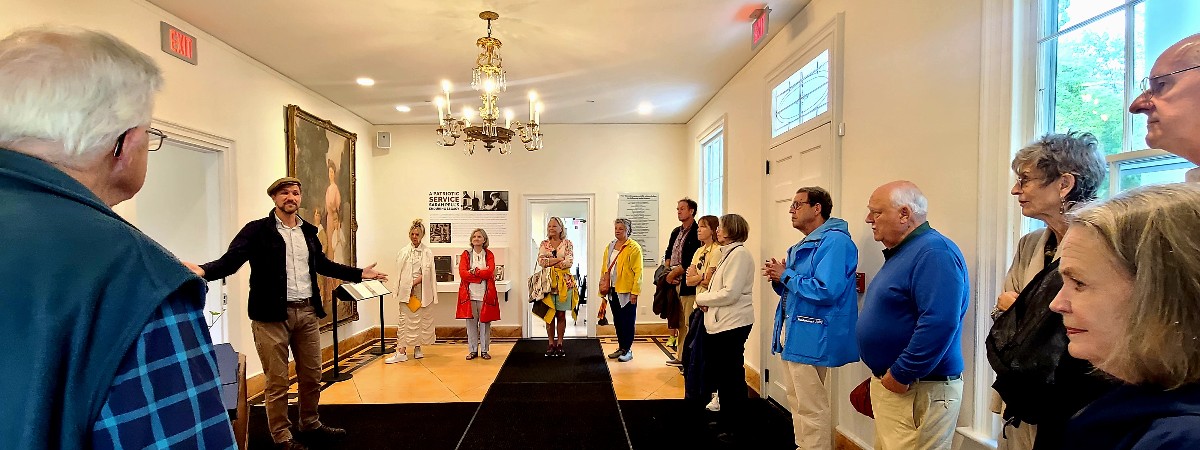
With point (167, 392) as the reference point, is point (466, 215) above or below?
above

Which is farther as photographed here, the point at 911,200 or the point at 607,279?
the point at 607,279

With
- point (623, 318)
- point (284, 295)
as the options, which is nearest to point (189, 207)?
point (284, 295)

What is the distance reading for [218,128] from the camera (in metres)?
3.81

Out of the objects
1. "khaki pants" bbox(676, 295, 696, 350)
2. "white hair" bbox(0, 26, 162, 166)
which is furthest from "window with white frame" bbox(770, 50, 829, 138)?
"white hair" bbox(0, 26, 162, 166)

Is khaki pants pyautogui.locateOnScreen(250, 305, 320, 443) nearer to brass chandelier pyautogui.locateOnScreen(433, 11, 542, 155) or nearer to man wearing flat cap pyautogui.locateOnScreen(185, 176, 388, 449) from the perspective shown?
man wearing flat cap pyautogui.locateOnScreen(185, 176, 388, 449)

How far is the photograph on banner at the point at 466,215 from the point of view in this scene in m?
6.75

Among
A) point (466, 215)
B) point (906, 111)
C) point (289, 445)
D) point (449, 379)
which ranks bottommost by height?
point (449, 379)

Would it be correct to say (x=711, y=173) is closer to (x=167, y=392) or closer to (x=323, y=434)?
(x=323, y=434)

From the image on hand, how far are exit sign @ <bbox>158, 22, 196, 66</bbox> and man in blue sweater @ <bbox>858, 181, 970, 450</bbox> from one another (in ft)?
13.4

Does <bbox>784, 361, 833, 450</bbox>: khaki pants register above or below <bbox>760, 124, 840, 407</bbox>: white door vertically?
below

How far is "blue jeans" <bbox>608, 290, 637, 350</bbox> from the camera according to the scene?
5.36 metres

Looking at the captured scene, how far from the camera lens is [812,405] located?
8.46ft

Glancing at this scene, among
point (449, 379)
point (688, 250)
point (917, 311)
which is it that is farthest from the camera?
point (449, 379)

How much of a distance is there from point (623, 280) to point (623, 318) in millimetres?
480
